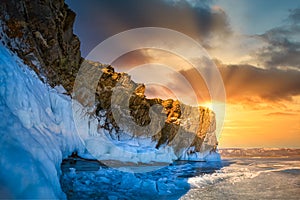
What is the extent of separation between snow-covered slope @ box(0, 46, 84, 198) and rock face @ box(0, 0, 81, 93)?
357 centimetres

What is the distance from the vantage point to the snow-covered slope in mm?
5074

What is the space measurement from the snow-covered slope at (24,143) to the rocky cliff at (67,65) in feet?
13.5

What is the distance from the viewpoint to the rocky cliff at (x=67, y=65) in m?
13.2

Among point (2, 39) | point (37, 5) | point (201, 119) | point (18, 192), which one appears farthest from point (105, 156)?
point (201, 119)

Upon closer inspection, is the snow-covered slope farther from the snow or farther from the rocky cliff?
the rocky cliff

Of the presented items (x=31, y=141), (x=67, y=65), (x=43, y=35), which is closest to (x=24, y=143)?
(x=31, y=141)

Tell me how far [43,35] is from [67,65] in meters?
3.95

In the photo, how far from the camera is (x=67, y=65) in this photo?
19.8m

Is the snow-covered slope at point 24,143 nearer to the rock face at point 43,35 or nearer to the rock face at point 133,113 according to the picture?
the rock face at point 43,35

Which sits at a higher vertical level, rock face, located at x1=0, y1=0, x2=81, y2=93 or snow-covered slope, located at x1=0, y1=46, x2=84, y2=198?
rock face, located at x1=0, y1=0, x2=81, y2=93

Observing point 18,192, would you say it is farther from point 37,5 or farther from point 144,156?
point 144,156

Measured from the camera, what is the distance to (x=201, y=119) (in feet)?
185

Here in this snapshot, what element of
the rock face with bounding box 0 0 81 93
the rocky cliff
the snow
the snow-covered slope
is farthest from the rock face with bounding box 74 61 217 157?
the snow-covered slope

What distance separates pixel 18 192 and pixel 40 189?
47 cm
